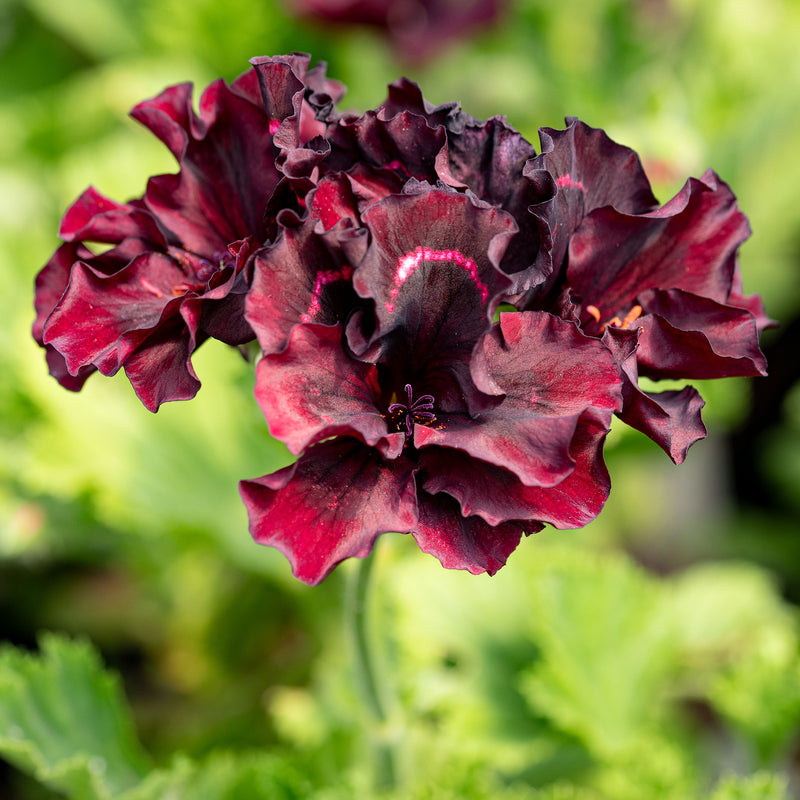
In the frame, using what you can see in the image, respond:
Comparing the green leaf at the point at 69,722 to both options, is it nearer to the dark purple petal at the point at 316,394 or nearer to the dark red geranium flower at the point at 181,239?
the dark red geranium flower at the point at 181,239

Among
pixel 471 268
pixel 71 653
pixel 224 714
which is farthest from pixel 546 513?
pixel 224 714

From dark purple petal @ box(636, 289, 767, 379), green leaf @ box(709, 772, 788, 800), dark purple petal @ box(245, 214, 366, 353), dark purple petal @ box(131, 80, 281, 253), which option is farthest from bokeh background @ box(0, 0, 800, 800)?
dark purple petal @ box(636, 289, 767, 379)

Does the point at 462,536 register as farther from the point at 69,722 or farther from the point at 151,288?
the point at 69,722

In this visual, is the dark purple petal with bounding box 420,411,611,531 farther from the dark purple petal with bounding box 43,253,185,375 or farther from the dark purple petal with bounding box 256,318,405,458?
the dark purple petal with bounding box 43,253,185,375

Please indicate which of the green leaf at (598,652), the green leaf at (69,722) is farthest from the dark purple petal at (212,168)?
the green leaf at (598,652)

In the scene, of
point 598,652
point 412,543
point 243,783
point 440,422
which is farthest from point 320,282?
point 412,543

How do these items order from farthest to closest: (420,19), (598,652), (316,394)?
(420,19), (598,652), (316,394)
